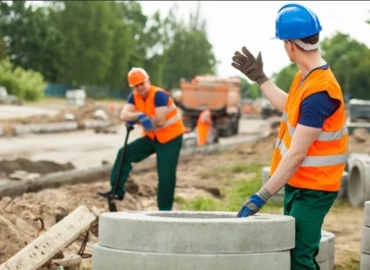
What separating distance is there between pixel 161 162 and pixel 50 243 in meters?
4.57

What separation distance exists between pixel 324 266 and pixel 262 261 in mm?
2253

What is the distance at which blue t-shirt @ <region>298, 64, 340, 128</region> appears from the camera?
6254 millimetres

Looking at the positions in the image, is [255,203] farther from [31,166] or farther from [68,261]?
[31,166]

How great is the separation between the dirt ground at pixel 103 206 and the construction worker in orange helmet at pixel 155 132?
3.09ft

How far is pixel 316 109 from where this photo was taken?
625 cm

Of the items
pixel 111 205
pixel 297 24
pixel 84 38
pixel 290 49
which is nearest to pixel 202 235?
pixel 290 49

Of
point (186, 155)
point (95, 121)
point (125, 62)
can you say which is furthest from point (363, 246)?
point (125, 62)

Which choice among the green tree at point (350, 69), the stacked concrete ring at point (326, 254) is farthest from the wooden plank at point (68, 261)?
the green tree at point (350, 69)

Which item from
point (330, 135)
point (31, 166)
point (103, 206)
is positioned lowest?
point (31, 166)

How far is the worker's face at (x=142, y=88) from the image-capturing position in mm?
12742

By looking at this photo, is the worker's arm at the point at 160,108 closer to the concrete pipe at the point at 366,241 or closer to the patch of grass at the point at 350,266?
the patch of grass at the point at 350,266

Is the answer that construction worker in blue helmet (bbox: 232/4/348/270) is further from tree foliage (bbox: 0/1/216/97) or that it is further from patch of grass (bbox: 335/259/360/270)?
tree foliage (bbox: 0/1/216/97)

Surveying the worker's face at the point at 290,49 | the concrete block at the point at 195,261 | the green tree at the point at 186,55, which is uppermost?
the worker's face at the point at 290,49

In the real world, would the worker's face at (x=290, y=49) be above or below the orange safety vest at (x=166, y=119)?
above
